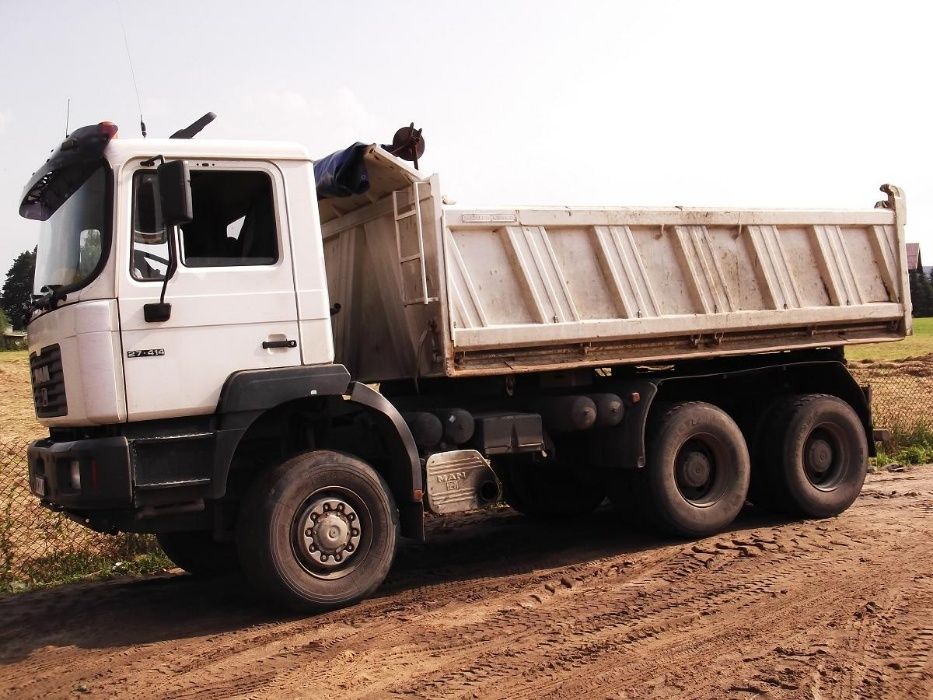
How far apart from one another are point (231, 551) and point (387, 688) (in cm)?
303

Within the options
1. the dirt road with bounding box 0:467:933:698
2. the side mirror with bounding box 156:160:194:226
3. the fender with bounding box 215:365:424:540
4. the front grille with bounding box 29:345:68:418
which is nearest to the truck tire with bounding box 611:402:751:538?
the dirt road with bounding box 0:467:933:698

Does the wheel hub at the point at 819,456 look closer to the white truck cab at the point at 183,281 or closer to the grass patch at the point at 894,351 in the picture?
the white truck cab at the point at 183,281

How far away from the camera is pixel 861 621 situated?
551 centimetres

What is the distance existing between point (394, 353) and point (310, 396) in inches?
52.3

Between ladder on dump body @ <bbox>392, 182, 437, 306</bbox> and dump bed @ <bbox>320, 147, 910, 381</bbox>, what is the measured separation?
0.6 inches

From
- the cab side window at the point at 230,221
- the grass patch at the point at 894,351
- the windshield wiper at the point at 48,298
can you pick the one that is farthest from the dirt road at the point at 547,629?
the grass patch at the point at 894,351

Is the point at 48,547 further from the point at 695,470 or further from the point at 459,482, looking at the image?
the point at 695,470

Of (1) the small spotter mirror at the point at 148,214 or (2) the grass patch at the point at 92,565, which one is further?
(2) the grass patch at the point at 92,565

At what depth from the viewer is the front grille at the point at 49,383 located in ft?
19.0

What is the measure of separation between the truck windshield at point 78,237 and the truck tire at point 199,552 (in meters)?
2.17

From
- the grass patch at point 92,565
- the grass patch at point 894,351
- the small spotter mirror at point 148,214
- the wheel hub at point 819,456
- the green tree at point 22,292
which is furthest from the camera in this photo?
the grass patch at point 894,351

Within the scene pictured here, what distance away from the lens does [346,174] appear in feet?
→ 22.0

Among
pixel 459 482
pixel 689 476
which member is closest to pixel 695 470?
pixel 689 476

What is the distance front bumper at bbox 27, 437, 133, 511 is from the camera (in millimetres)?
5516
